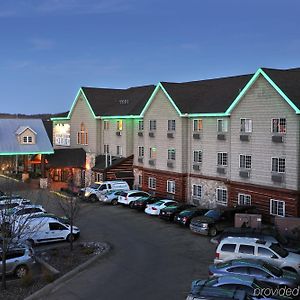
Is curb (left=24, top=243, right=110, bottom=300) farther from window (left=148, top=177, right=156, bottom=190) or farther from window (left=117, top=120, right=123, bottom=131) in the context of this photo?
window (left=117, top=120, right=123, bottom=131)

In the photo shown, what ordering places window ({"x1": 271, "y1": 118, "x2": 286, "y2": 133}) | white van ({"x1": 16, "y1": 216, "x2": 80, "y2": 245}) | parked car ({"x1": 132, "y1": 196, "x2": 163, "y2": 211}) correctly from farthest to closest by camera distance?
1. parked car ({"x1": 132, "y1": 196, "x2": 163, "y2": 211})
2. window ({"x1": 271, "y1": 118, "x2": 286, "y2": 133})
3. white van ({"x1": 16, "y1": 216, "x2": 80, "y2": 245})

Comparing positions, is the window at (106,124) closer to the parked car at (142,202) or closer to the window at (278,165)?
the parked car at (142,202)

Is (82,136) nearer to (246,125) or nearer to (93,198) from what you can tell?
(93,198)

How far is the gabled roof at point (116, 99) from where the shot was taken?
5200 centimetres

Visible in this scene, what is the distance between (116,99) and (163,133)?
15.3 metres

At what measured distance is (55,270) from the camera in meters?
22.2

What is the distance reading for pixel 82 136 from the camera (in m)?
57.6

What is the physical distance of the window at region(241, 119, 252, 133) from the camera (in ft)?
113

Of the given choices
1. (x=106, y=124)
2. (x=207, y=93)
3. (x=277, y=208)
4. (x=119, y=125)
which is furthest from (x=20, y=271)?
(x=106, y=124)

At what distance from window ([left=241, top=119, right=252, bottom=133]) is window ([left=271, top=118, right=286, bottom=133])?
7.31 feet

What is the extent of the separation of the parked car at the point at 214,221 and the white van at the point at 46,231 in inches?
311

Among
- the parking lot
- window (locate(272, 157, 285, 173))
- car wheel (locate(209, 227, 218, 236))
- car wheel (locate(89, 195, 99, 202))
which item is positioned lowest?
the parking lot

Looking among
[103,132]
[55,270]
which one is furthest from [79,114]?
[55,270]

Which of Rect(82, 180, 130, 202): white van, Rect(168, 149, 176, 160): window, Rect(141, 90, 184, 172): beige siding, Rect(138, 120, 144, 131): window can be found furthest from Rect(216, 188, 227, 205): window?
Rect(138, 120, 144, 131): window
